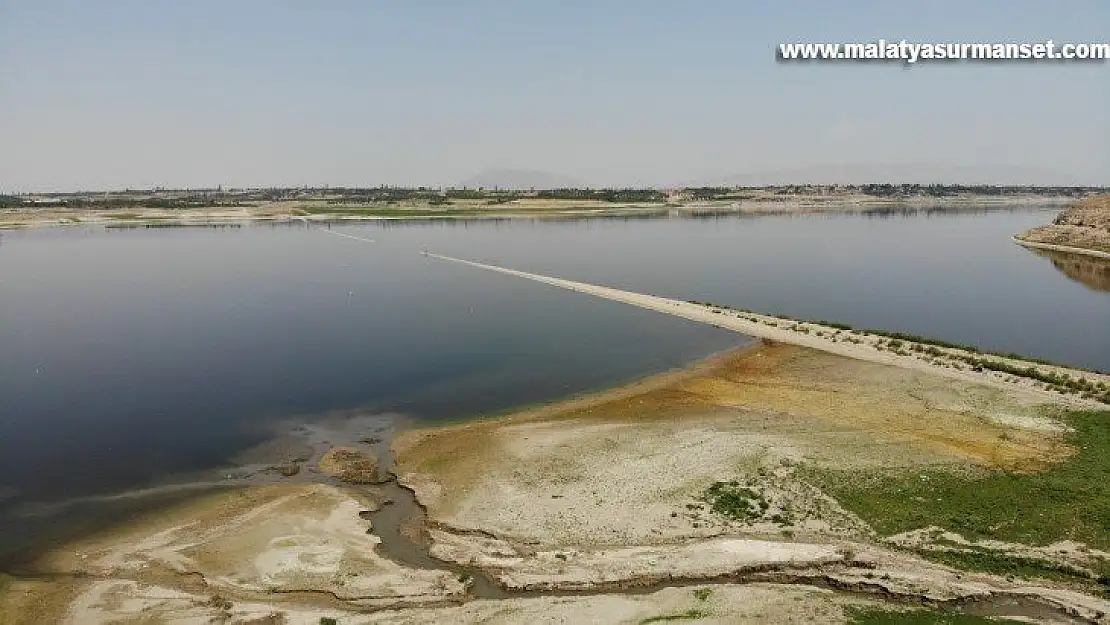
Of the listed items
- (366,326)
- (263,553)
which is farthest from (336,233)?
(263,553)

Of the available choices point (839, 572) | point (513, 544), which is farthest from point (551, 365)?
point (839, 572)

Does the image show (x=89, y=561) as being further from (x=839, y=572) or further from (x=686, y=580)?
(x=839, y=572)

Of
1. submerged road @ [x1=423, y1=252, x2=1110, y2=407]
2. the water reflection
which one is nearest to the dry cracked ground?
submerged road @ [x1=423, y1=252, x2=1110, y2=407]

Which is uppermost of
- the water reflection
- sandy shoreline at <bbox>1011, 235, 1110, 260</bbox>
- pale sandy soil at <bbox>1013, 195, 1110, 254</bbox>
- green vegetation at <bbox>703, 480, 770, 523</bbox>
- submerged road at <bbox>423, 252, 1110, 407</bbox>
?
pale sandy soil at <bbox>1013, 195, 1110, 254</bbox>

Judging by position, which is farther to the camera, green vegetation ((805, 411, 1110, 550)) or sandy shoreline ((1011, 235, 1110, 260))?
sandy shoreline ((1011, 235, 1110, 260))

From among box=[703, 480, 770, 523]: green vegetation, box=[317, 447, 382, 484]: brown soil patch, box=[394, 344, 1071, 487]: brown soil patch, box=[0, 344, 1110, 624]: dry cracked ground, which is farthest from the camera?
box=[394, 344, 1071, 487]: brown soil patch

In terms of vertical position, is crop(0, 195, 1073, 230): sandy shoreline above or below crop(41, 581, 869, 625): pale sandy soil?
above

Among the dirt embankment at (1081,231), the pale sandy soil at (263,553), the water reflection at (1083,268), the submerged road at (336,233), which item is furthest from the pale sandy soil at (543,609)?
the submerged road at (336,233)

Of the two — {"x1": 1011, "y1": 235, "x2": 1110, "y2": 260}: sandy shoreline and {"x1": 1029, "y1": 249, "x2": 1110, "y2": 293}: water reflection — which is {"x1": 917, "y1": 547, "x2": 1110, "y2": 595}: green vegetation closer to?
{"x1": 1029, "y1": 249, "x2": 1110, "y2": 293}: water reflection

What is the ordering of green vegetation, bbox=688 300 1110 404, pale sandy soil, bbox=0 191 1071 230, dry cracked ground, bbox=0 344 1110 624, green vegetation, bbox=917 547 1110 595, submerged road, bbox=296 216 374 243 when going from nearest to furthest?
dry cracked ground, bbox=0 344 1110 624 → green vegetation, bbox=917 547 1110 595 → green vegetation, bbox=688 300 1110 404 → submerged road, bbox=296 216 374 243 → pale sandy soil, bbox=0 191 1071 230
